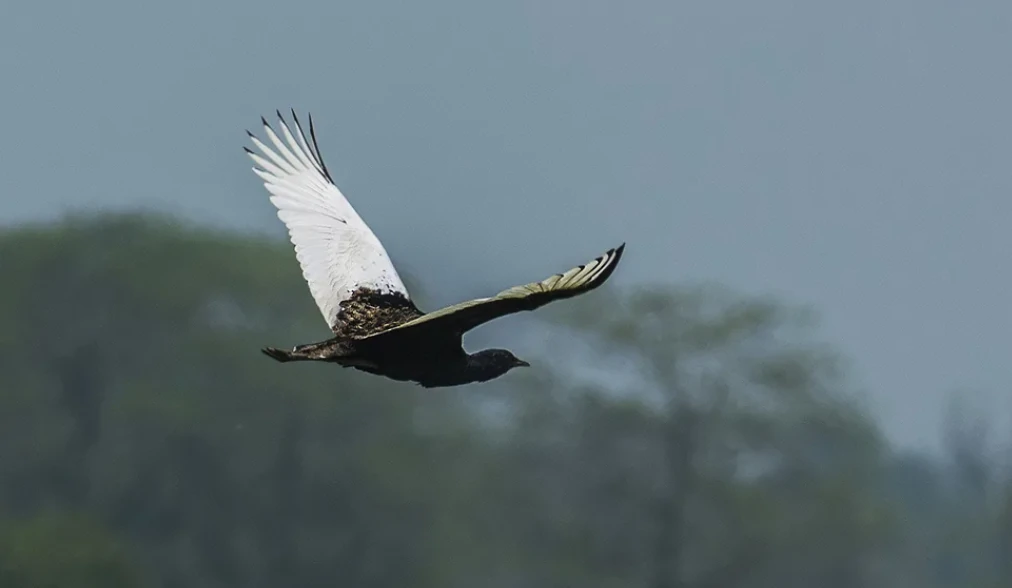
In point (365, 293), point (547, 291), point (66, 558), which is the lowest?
point (547, 291)

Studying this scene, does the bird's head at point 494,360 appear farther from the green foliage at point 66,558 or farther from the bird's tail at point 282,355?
the green foliage at point 66,558

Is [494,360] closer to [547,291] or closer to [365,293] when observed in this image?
[365,293]

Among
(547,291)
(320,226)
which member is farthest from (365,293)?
(547,291)

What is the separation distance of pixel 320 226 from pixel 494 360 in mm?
1925

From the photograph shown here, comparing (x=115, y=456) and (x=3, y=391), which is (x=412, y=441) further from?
(x=3, y=391)

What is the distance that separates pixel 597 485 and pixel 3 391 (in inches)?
425

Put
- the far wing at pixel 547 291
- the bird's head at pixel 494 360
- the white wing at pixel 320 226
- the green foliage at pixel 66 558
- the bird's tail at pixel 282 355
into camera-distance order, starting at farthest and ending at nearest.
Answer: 1. the green foliage at pixel 66 558
2. the white wing at pixel 320 226
3. the bird's head at pixel 494 360
4. the bird's tail at pixel 282 355
5. the far wing at pixel 547 291

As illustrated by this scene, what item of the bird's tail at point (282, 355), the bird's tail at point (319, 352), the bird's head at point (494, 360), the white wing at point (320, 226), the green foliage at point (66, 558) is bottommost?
the bird's tail at point (282, 355)

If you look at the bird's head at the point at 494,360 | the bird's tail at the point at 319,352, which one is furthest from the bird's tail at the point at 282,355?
the bird's head at the point at 494,360

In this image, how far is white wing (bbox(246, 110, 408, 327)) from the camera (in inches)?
480

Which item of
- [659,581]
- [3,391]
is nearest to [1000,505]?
[659,581]

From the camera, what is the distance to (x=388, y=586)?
29.3 m

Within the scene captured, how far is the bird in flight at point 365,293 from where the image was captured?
31.1ft

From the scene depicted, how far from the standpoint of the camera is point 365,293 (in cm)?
1206
